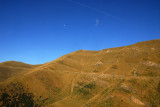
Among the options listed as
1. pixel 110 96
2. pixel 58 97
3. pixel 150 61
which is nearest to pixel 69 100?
pixel 58 97

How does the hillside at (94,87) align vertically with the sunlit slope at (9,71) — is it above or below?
below

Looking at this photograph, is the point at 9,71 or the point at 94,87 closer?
the point at 94,87

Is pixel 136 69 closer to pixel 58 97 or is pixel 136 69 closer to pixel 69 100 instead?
pixel 69 100

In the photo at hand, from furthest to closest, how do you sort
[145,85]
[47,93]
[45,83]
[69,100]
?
[45,83] → [47,93] → [69,100] → [145,85]

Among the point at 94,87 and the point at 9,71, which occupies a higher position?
the point at 9,71

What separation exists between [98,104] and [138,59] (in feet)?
106

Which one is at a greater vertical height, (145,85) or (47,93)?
(145,85)

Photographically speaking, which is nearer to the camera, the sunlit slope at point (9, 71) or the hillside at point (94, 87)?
the hillside at point (94, 87)

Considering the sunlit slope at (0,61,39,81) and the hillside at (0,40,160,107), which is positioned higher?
the sunlit slope at (0,61,39,81)

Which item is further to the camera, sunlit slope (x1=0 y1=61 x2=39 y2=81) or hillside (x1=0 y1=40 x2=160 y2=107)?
sunlit slope (x1=0 y1=61 x2=39 y2=81)

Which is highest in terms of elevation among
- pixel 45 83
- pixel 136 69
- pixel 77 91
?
pixel 136 69

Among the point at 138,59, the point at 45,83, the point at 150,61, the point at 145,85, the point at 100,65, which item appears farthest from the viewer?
the point at 100,65

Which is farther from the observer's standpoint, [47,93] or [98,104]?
[47,93]

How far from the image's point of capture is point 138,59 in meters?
47.5
